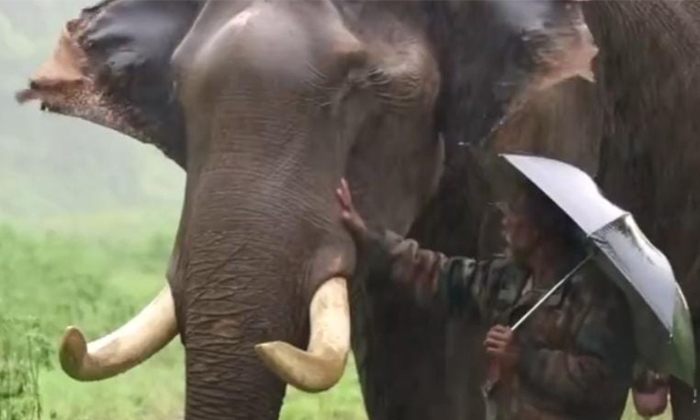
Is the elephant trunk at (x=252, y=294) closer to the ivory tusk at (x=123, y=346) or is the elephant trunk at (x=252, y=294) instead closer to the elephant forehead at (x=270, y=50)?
the ivory tusk at (x=123, y=346)

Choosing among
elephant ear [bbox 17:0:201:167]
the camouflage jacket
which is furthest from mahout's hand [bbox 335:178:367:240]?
elephant ear [bbox 17:0:201:167]

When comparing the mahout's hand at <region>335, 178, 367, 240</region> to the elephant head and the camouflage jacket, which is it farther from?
the camouflage jacket

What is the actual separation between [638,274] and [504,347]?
43 cm

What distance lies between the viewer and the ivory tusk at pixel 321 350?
462 cm

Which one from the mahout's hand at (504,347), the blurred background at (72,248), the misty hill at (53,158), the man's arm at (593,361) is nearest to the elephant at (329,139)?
the mahout's hand at (504,347)

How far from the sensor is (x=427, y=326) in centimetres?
656

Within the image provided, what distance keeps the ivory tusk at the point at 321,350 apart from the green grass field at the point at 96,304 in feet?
9.56

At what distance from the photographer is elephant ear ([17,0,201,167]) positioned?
19.0 ft

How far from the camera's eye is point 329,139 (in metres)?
5.27

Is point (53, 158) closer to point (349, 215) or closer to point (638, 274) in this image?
point (349, 215)

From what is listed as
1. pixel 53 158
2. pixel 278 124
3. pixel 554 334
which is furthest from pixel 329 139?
pixel 53 158

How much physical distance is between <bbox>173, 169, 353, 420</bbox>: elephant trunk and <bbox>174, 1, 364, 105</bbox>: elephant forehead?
11.1 inches

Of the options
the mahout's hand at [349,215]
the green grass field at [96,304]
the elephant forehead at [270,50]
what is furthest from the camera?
the green grass field at [96,304]

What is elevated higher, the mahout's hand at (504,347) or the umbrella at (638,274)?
the umbrella at (638,274)
